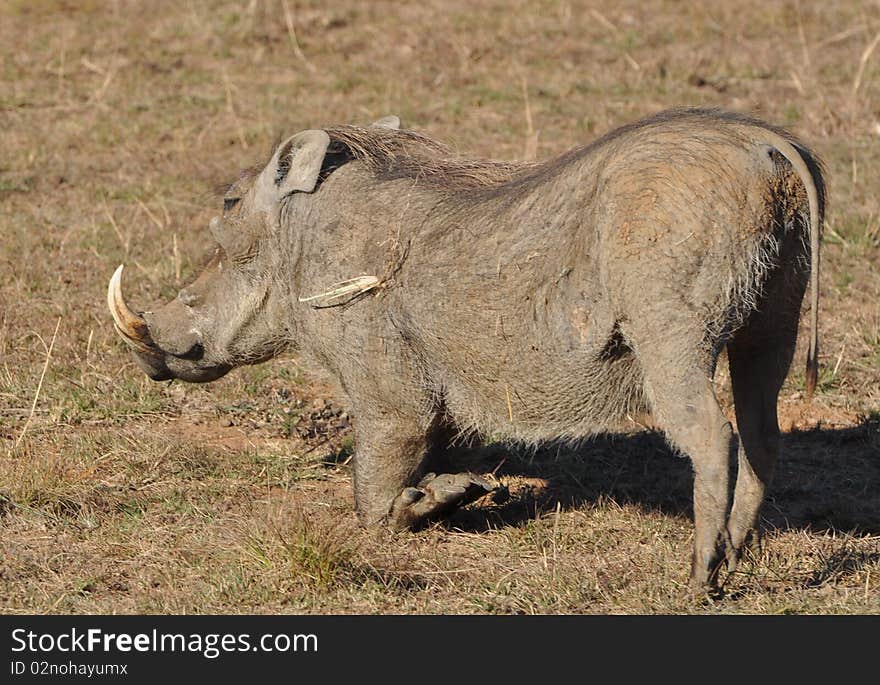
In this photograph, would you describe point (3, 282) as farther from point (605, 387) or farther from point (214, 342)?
point (605, 387)

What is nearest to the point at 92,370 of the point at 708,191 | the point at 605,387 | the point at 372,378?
the point at 372,378

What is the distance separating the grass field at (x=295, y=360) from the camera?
414cm

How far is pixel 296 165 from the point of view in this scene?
14.8 feet

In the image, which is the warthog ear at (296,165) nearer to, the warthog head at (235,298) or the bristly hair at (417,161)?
the warthog head at (235,298)

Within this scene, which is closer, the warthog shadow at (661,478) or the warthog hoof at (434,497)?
the warthog hoof at (434,497)

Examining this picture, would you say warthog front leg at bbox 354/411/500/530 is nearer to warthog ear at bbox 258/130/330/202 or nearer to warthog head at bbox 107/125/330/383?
warthog head at bbox 107/125/330/383

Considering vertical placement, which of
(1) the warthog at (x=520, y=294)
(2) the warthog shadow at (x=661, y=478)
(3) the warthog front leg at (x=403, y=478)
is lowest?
(2) the warthog shadow at (x=661, y=478)

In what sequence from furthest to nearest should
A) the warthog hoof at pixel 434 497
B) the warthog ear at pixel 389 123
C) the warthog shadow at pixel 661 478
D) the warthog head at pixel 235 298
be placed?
the warthog ear at pixel 389 123, the warthog shadow at pixel 661 478, the warthog head at pixel 235 298, the warthog hoof at pixel 434 497

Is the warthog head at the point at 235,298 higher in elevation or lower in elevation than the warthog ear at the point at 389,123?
lower

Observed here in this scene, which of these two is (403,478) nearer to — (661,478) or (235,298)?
(235,298)

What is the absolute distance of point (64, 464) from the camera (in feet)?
16.0

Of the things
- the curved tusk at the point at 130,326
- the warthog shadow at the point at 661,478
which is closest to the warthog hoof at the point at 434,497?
the warthog shadow at the point at 661,478

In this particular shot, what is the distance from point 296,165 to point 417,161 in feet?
1.31

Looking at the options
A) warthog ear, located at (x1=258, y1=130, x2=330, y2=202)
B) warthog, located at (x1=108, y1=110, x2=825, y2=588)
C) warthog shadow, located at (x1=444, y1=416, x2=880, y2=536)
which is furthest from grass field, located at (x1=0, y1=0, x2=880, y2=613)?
warthog ear, located at (x1=258, y1=130, x2=330, y2=202)
